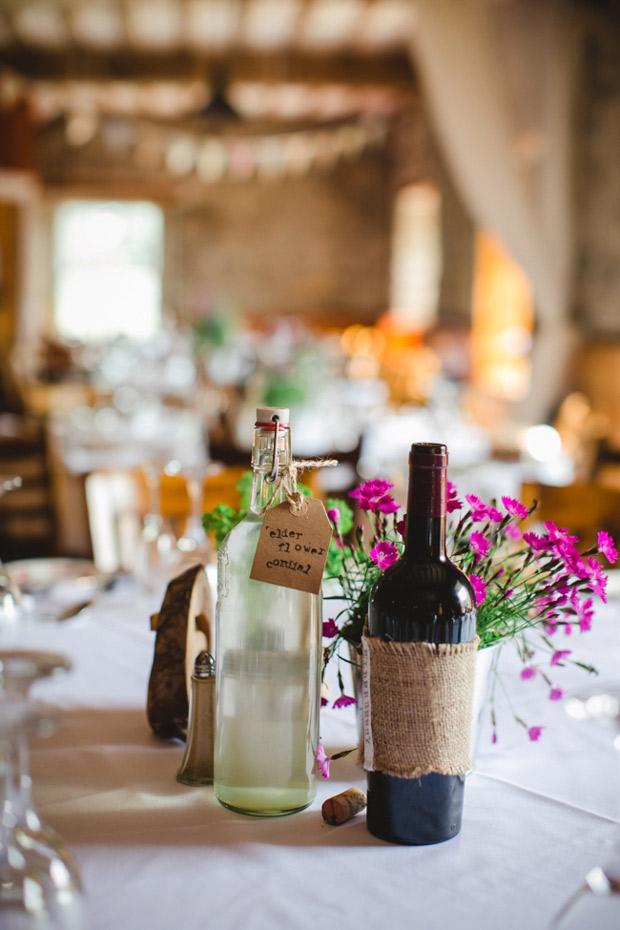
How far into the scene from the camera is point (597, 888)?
Result: 60cm

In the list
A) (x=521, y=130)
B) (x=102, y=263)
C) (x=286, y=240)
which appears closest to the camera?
(x=521, y=130)

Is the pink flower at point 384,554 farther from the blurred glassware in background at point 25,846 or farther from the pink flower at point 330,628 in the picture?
the blurred glassware in background at point 25,846

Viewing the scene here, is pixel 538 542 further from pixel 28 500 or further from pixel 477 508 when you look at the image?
pixel 28 500

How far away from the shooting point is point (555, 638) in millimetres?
1311

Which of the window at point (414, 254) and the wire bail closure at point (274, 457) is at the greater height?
the window at point (414, 254)

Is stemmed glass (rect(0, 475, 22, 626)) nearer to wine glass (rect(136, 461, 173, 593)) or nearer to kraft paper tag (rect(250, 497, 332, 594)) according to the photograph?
wine glass (rect(136, 461, 173, 593))


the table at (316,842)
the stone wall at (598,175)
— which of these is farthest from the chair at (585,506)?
the stone wall at (598,175)

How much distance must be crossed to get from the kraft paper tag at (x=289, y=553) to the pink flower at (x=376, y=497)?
0.07 meters

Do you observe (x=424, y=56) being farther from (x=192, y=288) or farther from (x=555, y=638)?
(x=192, y=288)

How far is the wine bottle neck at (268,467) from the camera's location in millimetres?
741

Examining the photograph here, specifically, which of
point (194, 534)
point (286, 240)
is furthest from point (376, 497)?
point (286, 240)

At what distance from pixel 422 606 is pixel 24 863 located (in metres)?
0.34

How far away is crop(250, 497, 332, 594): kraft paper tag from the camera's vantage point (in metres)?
0.73

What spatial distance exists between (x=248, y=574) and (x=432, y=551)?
0.16 meters
